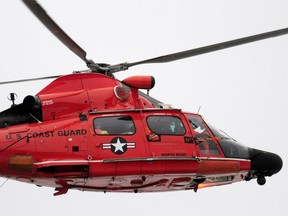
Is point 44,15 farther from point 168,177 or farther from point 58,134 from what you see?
point 168,177

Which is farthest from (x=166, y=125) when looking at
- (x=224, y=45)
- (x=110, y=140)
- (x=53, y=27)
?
(x=53, y=27)

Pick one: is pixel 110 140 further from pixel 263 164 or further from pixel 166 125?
pixel 263 164

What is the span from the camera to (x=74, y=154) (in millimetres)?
13875

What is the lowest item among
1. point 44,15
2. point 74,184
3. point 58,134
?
point 74,184

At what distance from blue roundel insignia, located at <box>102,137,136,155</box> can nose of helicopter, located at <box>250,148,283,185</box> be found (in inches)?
121

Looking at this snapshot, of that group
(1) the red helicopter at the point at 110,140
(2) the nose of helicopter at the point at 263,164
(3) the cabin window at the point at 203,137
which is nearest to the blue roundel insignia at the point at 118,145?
(1) the red helicopter at the point at 110,140

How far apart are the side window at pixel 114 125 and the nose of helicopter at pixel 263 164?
3.06 meters

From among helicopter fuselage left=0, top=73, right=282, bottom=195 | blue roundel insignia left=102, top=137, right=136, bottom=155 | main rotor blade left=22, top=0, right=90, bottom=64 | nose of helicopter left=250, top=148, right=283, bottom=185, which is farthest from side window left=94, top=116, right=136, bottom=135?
nose of helicopter left=250, top=148, right=283, bottom=185

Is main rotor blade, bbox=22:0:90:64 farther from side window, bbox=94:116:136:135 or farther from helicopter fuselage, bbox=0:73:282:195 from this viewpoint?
side window, bbox=94:116:136:135

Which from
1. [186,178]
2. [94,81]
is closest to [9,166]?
[94,81]

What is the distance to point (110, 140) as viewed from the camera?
14055 mm

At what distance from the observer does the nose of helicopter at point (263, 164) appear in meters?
15.6

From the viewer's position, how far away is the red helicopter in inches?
545

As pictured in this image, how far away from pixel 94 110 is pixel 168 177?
2.08 m
